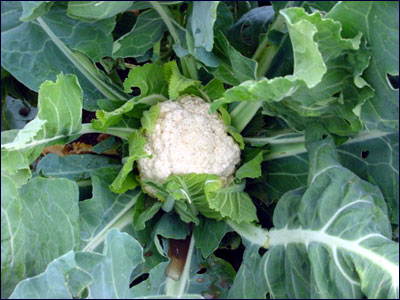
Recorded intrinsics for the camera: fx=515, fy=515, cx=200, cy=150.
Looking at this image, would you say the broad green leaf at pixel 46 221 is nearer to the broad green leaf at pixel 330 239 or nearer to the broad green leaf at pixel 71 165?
the broad green leaf at pixel 71 165

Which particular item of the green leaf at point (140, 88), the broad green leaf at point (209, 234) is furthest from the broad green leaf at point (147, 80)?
the broad green leaf at point (209, 234)

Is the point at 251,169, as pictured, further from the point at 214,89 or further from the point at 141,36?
the point at 141,36

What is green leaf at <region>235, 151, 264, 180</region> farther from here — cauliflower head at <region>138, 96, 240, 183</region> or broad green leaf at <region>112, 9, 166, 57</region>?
broad green leaf at <region>112, 9, 166, 57</region>

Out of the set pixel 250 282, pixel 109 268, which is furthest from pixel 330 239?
pixel 109 268

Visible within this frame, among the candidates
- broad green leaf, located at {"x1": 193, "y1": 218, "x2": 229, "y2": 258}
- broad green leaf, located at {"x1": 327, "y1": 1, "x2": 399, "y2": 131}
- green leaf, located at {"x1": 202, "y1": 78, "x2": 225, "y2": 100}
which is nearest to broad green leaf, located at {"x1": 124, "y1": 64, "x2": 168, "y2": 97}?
green leaf, located at {"x1": 202, "y1": 78, "x2": 225, "y2": 100}

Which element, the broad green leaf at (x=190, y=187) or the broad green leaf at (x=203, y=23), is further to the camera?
the broad green leaf at (x=190, y=187)

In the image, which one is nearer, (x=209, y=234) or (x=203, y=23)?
(x=203, y=23)
